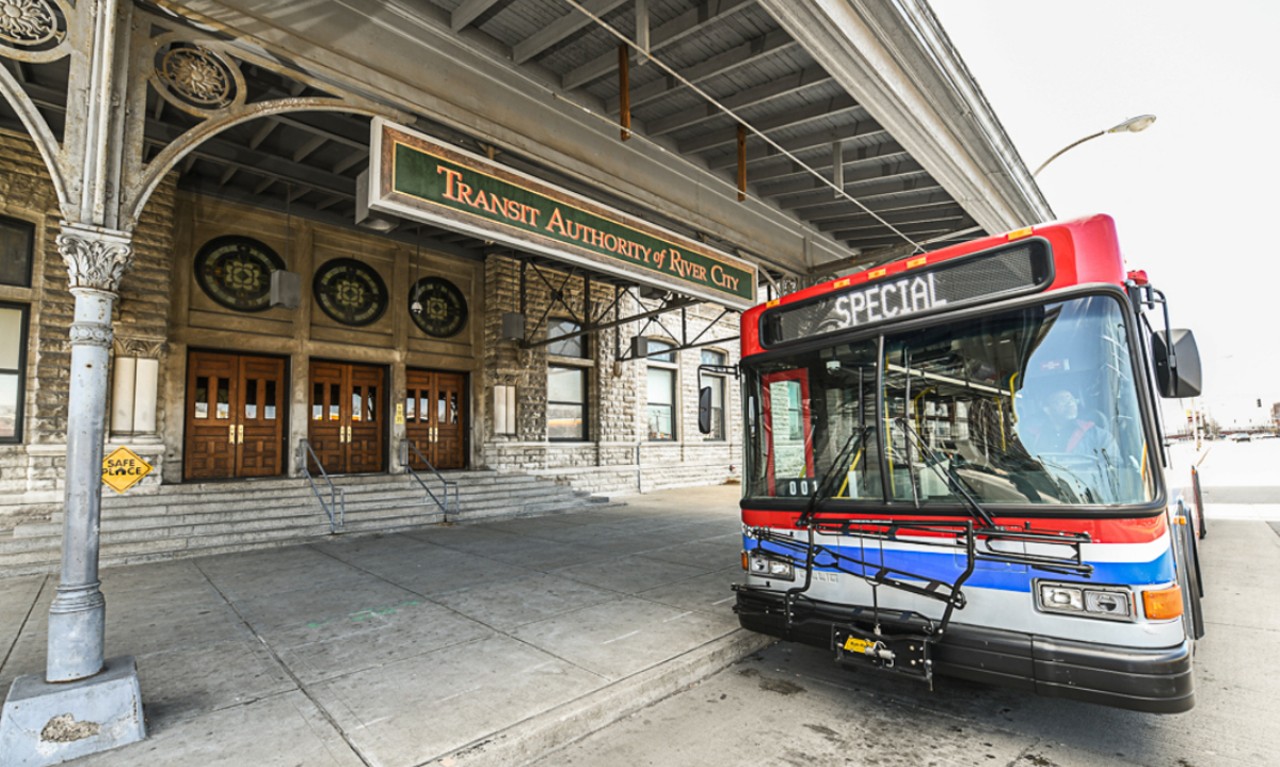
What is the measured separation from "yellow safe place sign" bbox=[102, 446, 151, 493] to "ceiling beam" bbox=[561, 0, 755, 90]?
5.25 m

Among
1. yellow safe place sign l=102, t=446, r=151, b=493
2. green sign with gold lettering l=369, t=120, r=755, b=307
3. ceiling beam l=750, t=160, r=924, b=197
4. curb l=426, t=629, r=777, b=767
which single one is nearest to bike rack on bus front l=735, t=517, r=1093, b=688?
curb l=426, t=629, r=777, b=767

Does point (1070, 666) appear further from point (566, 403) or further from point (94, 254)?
point (566, 403)

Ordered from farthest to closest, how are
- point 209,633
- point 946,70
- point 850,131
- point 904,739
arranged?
point 850,131, point 946,70, point 209,633, point 904,739

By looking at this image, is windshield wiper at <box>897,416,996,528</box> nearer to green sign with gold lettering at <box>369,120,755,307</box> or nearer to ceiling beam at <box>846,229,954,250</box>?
green sign with gold lettering at <box>369,120,755,307</box>

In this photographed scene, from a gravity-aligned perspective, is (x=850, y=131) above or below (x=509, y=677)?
above

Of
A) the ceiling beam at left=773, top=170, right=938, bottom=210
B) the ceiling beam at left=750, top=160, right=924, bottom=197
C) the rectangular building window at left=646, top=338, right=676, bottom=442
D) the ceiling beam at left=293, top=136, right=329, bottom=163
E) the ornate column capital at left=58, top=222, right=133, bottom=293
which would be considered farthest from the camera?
the rectangular building window at left=646, top=338, right=676, bottom=442

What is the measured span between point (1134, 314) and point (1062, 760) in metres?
2.26

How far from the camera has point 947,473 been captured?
10.9 feet

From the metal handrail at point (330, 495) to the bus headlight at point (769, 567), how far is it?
24.8 ft

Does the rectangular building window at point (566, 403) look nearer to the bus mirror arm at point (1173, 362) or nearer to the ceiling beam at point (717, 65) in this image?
the ceiling beam at point (717, 65)

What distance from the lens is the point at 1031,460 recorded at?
10.1 ft

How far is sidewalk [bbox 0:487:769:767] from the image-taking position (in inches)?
128

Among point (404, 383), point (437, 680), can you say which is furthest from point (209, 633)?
point (404, 383)

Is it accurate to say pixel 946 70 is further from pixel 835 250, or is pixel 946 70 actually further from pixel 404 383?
pixel 404 383
